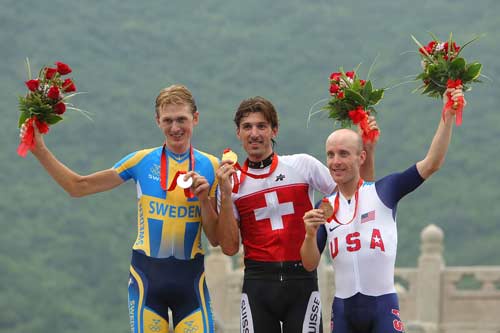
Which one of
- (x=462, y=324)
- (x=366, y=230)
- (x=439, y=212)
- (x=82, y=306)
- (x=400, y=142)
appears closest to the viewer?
(x=366, y=230)

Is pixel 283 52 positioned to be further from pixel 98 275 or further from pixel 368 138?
pixel 368 138

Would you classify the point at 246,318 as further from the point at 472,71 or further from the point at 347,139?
the point at 472,71

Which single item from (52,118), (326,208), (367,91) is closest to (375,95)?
(367,91)

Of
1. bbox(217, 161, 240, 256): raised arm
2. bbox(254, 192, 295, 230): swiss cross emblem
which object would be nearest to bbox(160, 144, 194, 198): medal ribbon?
bbox(217, 161, 240, 256): raised arm

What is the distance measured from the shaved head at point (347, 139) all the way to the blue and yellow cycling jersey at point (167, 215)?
0.93 metres

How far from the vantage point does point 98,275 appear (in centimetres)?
4662

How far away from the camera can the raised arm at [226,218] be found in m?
7.23

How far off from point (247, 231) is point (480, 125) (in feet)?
158

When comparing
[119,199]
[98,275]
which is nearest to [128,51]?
[119,199]

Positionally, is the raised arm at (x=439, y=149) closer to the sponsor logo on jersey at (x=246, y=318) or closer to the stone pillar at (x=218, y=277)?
the sponsor logo on jersey at (x=246, y=318)

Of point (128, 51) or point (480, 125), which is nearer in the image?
point (480, 125)

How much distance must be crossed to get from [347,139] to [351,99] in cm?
58

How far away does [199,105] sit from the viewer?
58.9 m

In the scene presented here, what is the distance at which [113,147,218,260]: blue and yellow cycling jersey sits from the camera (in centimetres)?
751
